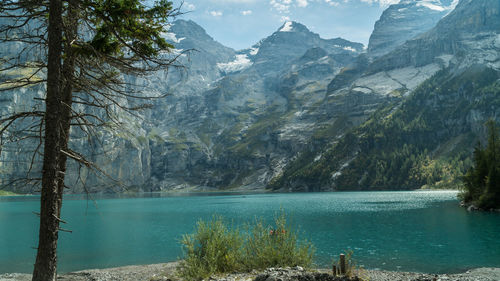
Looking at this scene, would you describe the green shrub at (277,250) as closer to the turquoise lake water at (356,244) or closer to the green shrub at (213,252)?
the green shrub at (213,252)

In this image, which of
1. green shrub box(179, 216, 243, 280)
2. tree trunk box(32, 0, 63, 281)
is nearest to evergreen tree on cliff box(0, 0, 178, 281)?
tree trunk box(32, 0, 63, 281)

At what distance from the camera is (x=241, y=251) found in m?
21.6

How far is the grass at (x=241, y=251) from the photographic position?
1967cm

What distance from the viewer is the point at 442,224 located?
55875mm

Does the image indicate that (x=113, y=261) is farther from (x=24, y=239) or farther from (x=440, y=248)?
(x=440, y=248)

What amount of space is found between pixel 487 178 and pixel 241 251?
67.0 m

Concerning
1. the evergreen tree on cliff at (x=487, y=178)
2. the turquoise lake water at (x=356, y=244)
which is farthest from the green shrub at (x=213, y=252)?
the evergreen tree on cliff at (x=487, y=178)

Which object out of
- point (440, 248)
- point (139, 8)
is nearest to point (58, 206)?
point (139, 8)

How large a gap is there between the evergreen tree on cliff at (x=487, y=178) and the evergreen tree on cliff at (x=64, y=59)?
75.6 meters

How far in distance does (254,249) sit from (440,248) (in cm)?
2809

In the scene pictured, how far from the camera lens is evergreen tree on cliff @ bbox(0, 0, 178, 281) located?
1035 centimetres

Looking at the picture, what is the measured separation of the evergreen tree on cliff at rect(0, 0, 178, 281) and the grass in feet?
34.4

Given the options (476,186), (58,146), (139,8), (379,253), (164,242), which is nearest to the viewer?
(58,146)

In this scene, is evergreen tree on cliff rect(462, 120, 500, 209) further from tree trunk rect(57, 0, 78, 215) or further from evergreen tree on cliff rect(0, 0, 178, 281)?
tree trunk rect(57, 0, 78, 215)
